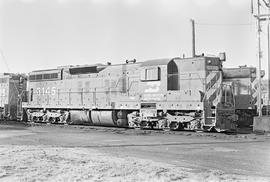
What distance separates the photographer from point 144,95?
1720cm

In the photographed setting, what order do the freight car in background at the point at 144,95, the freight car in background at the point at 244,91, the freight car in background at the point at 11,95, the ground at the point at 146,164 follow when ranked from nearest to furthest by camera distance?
1. the ground at the point at 146,164
2. the freight car in background at the point at 144,95
3. the freight car in background at the point at 244,91
4. the freight car in background at the point at 11,95

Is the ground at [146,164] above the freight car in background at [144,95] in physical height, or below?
below

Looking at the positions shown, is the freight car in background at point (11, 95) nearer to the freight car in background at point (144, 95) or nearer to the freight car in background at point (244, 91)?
the freight car in background at point (144, 95)

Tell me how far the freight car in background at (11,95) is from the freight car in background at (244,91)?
51.2 ft

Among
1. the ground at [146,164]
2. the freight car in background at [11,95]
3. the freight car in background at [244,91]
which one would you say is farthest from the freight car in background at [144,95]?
the ground at [146,164]

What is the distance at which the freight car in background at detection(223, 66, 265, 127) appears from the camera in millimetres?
19359

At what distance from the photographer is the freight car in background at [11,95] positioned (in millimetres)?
26047

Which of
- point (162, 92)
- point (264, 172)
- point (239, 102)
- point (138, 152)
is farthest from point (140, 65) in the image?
point (264, 172)

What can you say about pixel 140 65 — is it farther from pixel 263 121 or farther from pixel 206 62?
pixel 263 121

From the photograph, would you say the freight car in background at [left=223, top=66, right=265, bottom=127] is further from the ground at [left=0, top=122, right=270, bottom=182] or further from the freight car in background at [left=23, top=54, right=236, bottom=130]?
the ground at [left=0, top=122, right=270, bottom=182]

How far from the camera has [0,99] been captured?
27031 mm

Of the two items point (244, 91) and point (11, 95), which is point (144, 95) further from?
point (11, 95)

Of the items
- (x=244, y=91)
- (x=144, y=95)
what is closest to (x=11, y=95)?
(x=144, y=95)

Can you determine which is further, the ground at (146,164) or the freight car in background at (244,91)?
the freight car in background at (244,91)
